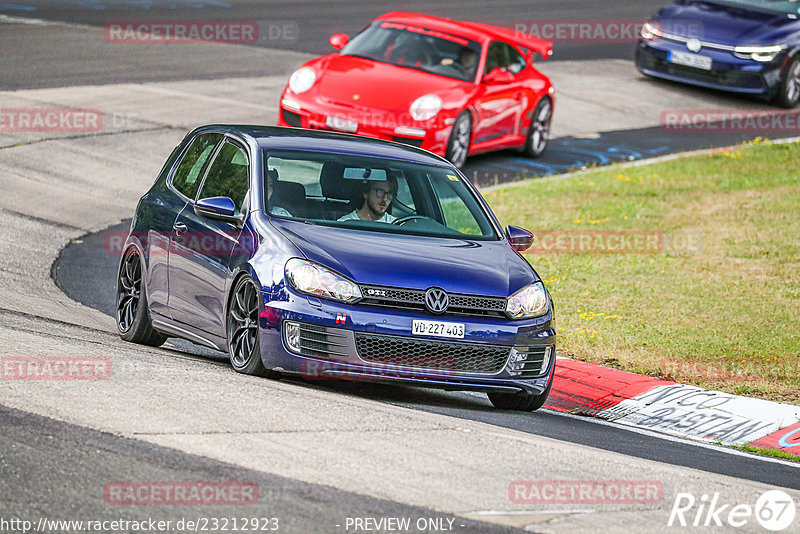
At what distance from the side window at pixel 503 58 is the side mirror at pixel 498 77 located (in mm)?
94

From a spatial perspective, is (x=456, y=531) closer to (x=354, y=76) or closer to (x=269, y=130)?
(x=269, y=130)

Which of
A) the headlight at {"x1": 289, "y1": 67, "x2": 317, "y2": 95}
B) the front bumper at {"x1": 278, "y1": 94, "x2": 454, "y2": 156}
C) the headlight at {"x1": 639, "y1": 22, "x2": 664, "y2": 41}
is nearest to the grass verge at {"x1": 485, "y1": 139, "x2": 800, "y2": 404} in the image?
the front bumper at {"x1": 278, "y1": 94, "x2": 454, "y2": 156}

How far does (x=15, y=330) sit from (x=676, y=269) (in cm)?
734

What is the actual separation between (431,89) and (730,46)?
804 cm

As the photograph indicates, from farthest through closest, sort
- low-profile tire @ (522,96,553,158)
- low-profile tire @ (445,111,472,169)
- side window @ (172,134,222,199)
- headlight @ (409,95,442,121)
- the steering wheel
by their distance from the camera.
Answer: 1. low-profile tire @ (522,96,553,158)
2. low-profile tire @ (445,111,472,169)
3. headlight @ (409,95,442,121)
4. side window @ (172,134,222,199)
5. the steering wheel

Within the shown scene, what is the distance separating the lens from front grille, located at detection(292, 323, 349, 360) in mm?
8086

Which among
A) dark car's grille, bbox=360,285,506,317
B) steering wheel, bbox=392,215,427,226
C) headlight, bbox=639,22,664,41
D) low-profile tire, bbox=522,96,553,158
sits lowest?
low-profile tire, bbox=522,96,553,158

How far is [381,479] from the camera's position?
20.8 ft

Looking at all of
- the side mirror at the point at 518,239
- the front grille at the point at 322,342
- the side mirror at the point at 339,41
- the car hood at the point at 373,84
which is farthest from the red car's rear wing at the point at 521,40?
the front grille at the point at 322,342

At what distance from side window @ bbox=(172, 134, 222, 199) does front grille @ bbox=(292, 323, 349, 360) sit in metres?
2.00

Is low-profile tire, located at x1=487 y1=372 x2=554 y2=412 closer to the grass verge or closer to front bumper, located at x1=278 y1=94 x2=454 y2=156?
the grass verge

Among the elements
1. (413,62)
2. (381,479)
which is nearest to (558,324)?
(381,479)

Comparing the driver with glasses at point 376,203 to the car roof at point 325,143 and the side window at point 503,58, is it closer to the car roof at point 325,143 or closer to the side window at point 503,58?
the car roof at point 325,143

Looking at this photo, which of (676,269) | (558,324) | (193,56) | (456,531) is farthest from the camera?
(193,56)
